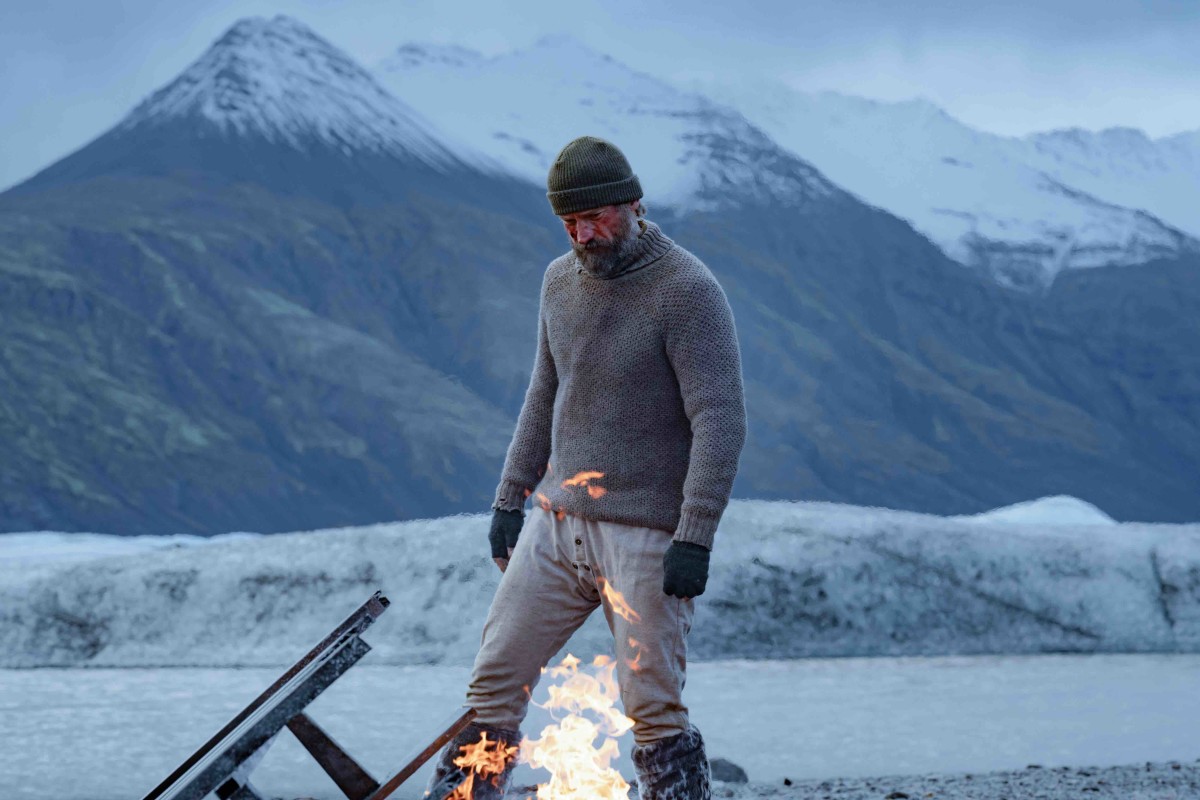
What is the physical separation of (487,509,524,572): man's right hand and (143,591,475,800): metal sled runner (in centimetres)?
40

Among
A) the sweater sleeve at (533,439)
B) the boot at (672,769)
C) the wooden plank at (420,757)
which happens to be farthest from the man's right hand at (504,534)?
the boot at (672,769)

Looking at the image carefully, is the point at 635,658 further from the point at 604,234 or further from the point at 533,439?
→ the point at 604,234

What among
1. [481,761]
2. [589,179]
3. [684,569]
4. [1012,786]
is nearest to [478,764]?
[481,761]

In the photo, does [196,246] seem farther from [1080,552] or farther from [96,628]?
[1080,552]

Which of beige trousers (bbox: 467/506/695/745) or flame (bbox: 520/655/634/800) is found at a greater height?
beige trousers (bbox: 467/506/695/745)

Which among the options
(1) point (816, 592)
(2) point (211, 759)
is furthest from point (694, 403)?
(1) point (816, 592)

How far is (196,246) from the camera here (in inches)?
806

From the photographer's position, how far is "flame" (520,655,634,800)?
8.53 feet

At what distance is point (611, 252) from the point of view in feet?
8.59

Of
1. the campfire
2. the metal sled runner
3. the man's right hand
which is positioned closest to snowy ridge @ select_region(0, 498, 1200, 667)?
the man's right hand

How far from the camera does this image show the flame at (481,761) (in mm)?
2580

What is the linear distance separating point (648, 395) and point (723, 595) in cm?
435

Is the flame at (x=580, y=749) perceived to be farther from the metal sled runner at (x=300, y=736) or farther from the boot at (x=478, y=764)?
the metal sled runner at (x=300, y=736)

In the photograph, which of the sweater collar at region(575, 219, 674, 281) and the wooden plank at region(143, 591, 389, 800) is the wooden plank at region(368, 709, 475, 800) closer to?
the wooden plank at region(143, 591, 389, 800)
